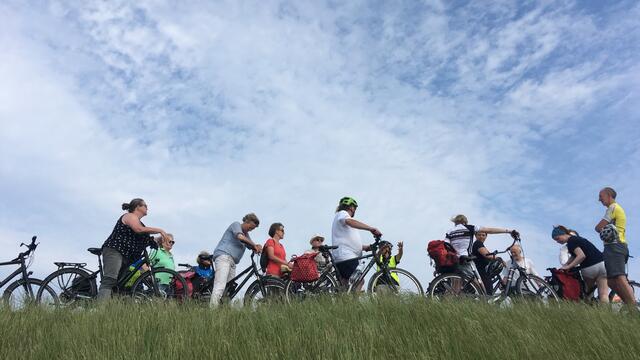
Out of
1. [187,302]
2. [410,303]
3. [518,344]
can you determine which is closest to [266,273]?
[187,302]

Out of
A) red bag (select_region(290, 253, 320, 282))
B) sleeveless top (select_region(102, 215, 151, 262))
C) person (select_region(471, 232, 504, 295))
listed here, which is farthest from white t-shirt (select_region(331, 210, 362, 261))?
sleeveless top (select_region(102, 215, 151, 262))

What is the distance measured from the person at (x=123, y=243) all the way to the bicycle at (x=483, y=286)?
442cm

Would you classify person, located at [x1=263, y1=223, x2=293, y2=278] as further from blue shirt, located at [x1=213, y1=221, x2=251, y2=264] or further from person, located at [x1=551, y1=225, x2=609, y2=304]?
person, located at [x1=551, y1=225, x2=609, y2=304]

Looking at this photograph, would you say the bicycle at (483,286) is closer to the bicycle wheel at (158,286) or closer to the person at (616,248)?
the person at (616,248)

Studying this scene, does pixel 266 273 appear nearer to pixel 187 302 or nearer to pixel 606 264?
pixel 187 302

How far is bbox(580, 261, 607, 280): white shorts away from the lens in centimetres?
864

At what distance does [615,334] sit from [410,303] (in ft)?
7.09

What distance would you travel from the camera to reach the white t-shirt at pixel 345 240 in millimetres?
8117

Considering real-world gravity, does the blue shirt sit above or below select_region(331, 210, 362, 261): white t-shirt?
above

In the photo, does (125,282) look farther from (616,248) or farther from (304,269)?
(616,248)

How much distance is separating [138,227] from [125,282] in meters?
1.09

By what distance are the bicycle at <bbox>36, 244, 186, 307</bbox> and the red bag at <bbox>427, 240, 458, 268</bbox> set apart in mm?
4050

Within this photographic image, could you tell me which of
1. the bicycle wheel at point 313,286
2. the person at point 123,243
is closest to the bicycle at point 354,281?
the bicycle wheel at point 313,286

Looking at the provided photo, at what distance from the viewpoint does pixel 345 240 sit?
8148 mm
